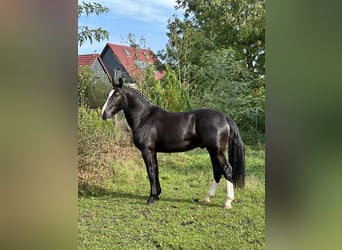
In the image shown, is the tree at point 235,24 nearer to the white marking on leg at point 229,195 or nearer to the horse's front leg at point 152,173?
the white marking on leg at point 229,195

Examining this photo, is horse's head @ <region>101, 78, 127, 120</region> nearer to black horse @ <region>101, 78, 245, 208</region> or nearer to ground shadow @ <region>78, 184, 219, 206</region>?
black horse @ <region>101, 78, 245, 208</region>

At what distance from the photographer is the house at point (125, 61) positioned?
260 cm

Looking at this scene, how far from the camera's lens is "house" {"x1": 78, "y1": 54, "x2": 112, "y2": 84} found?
265 centimetres

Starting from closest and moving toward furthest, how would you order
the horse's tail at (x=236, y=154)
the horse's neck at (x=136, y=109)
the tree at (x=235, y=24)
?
the tree at (x=235, y=24) → the horse's tail at (x=236, y=154) → the horse's neck at (x=136, y=109)

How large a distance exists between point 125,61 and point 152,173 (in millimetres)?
823

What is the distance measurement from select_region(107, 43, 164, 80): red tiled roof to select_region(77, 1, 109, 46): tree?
85mm

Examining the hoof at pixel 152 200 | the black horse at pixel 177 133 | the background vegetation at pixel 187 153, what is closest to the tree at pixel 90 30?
the background vegetation at pixel 187 153

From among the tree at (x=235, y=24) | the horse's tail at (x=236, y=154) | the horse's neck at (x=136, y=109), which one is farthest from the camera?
the horse's neck at (x=136, y=109)

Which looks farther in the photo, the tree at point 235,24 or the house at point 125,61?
the house at point 125,61

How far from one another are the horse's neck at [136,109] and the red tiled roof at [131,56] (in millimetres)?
189

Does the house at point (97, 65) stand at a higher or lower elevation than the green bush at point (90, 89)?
higher
